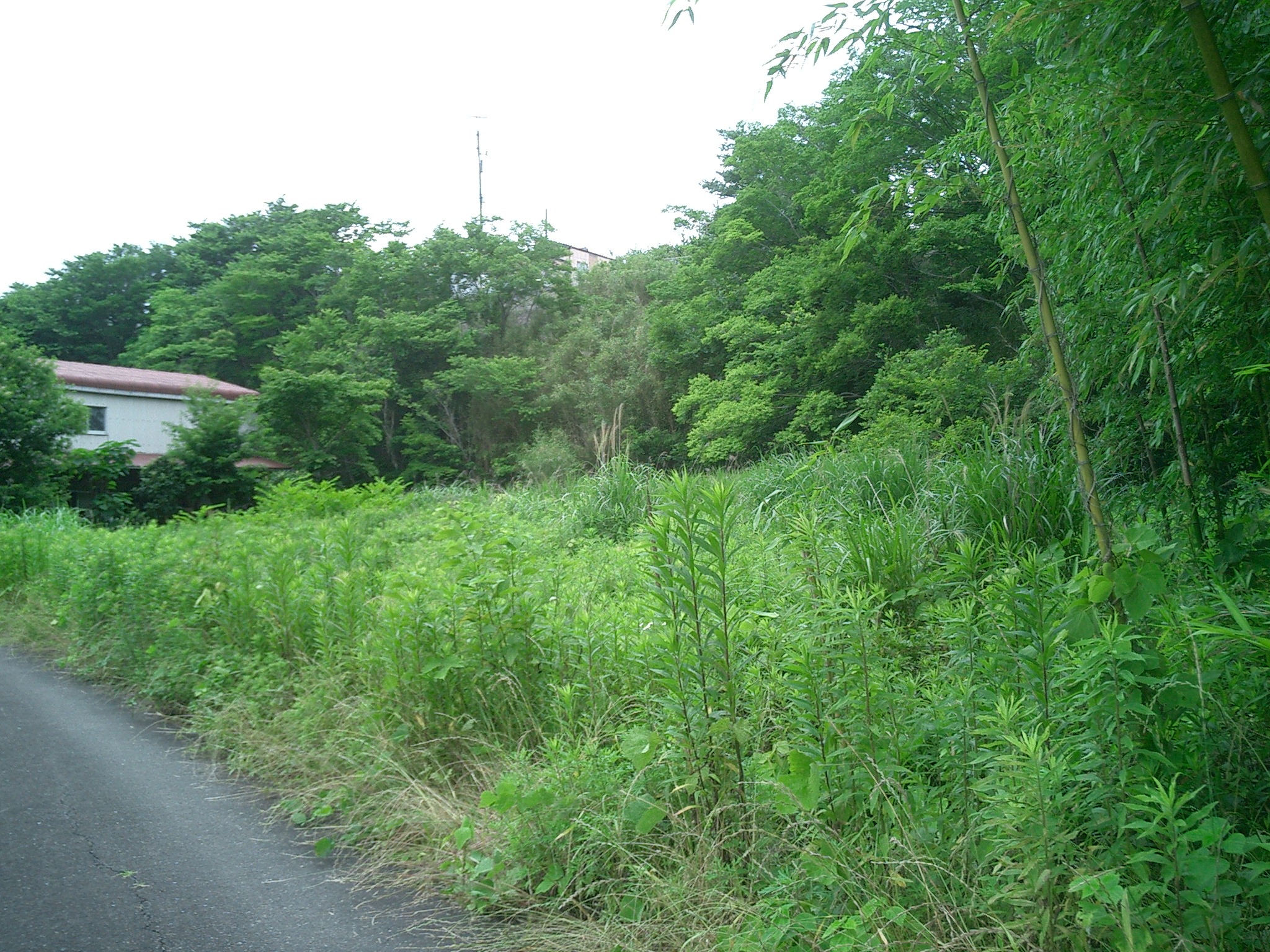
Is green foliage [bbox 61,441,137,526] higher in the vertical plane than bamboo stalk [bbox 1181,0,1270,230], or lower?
higher

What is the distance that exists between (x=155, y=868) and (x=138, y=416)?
29.8 meters

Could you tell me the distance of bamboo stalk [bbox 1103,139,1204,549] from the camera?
9.66 feet

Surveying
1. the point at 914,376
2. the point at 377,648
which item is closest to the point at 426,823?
the point at 377,648

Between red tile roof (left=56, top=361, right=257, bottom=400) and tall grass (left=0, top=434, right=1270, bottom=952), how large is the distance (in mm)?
24382

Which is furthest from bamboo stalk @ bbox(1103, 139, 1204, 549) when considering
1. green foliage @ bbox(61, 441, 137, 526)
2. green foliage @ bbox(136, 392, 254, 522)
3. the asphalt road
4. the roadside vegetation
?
green foliage @ bbox(136, 392, 254, 522)

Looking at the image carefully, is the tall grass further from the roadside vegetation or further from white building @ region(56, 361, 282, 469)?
white building @ region(56, 361, 282, 469)

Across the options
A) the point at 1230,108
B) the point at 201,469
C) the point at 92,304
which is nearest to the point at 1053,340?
the point at 1230,108

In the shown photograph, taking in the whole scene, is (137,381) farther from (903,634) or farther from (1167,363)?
(1167,363)

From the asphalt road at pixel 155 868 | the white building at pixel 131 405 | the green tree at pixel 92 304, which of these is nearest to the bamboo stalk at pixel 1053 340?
the asphalt road at pixel 155 868

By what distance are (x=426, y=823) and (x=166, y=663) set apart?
3503 mm

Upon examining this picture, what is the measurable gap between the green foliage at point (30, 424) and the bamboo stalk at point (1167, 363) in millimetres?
22549

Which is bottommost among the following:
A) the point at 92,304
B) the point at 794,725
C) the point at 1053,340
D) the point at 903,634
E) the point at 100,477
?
the point at 794,725

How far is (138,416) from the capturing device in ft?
95.1

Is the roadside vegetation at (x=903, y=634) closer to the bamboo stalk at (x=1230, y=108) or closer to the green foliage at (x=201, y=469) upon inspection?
the bamboo stalk at (x=1230, y=108)
